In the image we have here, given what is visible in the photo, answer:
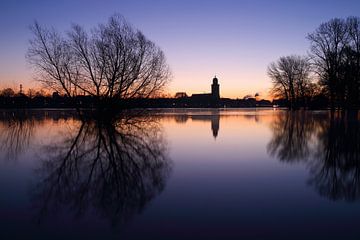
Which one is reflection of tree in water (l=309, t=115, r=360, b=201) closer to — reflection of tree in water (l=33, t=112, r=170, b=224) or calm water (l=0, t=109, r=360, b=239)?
calm water (l=0, t=109, r=360, b=239)

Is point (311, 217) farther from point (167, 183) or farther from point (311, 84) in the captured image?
point (311, 84)

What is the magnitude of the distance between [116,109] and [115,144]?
19.1 meters

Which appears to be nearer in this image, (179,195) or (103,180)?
(179,195)

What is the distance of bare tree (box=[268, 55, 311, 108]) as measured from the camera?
71375 millimetres

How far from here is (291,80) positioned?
72625 millimetres

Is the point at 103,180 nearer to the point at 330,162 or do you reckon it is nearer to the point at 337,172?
the point at 337,172

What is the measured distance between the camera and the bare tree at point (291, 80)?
71.4 m

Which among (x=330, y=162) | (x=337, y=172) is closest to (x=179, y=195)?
A: (x=337, y=172)

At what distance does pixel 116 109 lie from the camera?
31906 mm

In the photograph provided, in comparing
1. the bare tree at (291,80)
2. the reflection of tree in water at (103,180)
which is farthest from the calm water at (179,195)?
the bare tree at (291,80)

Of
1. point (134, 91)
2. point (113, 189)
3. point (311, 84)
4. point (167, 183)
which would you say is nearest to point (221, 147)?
point (167, 183)

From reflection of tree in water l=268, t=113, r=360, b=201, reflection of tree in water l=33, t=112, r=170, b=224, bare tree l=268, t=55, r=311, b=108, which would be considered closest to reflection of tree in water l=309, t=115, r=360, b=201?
reflection of tree in water l=268, t=113, r=360, b=201

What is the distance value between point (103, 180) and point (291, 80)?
71.5 m

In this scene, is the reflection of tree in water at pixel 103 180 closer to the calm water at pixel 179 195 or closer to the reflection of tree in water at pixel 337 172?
the calm water at pixel 179 195
